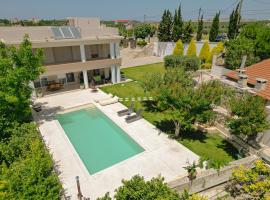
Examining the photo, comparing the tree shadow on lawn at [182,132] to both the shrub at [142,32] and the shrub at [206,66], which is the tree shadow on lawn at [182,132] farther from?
the shrub at [142,32]

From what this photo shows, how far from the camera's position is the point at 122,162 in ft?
46.8

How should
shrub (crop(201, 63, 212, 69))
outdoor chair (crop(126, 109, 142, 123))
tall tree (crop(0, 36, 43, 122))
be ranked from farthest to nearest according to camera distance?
shrub (crop(201, 63, 212, 69)), outdoor chair (crop(126, 109, 142, 123)), tall tree (crop(0, 36, 43, 122))

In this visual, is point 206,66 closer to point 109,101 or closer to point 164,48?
point 164,48

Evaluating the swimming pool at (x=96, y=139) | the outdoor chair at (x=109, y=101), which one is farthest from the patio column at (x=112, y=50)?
the swimming pool at (x=96, y=139)

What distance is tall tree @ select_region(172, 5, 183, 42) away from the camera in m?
48.7

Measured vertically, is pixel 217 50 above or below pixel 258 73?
above

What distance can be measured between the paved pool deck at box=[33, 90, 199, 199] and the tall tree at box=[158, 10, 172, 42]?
1460 inches

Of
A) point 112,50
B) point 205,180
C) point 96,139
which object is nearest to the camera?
point 205,180

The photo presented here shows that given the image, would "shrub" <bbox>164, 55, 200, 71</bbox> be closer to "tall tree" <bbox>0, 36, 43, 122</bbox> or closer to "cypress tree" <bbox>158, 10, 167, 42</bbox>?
"cypress tree" <bbox>158, 10, 167, 42</bbox>

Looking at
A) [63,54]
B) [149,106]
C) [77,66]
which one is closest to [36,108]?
[77,66]

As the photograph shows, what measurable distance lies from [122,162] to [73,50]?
66.4 ft

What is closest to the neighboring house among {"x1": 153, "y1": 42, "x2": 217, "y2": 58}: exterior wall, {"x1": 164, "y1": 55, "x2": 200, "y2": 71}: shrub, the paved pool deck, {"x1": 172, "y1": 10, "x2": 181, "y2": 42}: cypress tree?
the paved pool deck

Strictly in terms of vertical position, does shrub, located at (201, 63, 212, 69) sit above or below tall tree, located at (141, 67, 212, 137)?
below

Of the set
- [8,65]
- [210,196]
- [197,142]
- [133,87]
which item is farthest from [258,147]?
[8,65]
